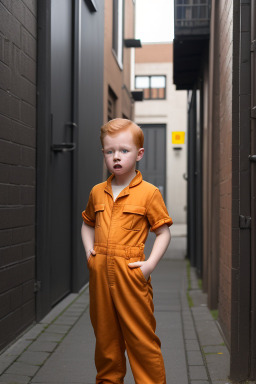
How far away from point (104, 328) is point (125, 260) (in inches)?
14.6

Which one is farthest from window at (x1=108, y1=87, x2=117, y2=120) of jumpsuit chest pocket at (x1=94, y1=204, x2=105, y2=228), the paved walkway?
jumpsuit chest pocket at (x1=94, y1=204, x2=105, y2=228)

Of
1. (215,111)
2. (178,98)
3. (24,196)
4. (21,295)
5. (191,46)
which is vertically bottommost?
(21,295)

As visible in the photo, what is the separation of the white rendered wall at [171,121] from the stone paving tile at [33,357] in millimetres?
17994

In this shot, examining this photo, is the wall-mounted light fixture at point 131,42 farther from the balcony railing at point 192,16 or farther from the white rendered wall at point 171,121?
the white rendered wall at point 171,121

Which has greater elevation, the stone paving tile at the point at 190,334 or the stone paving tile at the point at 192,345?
the stone paving tile at the point at 192,345

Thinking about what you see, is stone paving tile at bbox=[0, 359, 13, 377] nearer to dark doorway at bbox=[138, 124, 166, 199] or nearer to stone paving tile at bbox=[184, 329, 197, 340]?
stone paving tile at bbox=[184, 329, 197, 340]

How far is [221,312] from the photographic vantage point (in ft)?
15.7

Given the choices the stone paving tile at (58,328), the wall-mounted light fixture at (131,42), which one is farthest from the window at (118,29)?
the stone paving tile at (58,328)

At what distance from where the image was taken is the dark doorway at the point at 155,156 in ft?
73.4

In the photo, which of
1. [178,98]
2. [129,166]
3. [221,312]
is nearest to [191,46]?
[221,312]

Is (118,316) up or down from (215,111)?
down

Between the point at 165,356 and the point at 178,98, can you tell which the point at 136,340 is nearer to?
the point at 165,356

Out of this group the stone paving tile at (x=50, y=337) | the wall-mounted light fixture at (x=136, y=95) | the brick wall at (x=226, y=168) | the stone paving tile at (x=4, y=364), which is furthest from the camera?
the wall-mounted light fixture at (x=136, y=95)

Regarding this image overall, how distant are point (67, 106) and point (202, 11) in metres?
2.19
